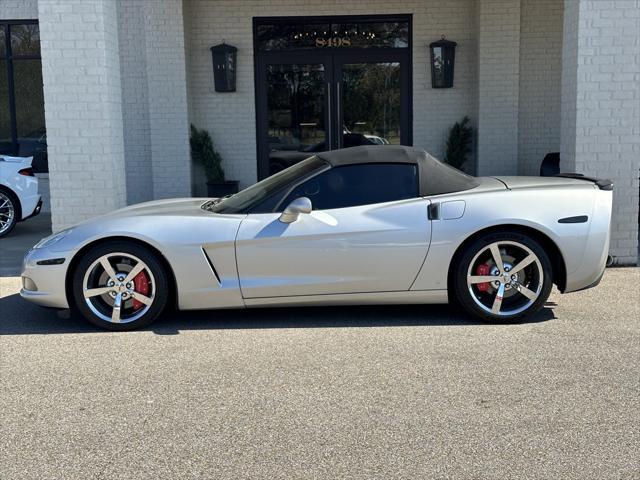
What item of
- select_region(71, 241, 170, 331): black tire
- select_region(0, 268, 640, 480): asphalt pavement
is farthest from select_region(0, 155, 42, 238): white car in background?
select_region(71, 241, 170, 331): black tire

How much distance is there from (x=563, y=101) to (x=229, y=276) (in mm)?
4729

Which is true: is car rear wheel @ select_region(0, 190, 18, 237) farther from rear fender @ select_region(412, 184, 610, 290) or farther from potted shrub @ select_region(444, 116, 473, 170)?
rear fender @ select_region(412, 184, 610, 290)

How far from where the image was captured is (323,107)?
1303 centimetres

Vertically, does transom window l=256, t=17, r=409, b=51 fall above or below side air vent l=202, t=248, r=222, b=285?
above

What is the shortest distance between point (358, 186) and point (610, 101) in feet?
11.7

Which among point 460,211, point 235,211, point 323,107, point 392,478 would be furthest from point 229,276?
point 323,107

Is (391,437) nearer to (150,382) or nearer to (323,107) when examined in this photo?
(150,382)

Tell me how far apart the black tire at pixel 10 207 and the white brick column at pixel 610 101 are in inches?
303

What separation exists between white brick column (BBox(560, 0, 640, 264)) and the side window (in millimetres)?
2930

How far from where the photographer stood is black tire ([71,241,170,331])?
19.2 ft

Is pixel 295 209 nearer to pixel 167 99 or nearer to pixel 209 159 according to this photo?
pixel 209 159

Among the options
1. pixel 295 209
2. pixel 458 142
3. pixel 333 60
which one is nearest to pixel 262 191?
pixel 295 209

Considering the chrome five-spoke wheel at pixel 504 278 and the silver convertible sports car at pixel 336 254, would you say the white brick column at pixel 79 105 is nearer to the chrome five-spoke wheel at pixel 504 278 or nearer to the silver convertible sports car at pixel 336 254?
the silver convertible sports car at pixel 336 254

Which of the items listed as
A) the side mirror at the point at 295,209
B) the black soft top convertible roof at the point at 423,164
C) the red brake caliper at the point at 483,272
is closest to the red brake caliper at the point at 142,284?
the side mirror at the point at 295,209
